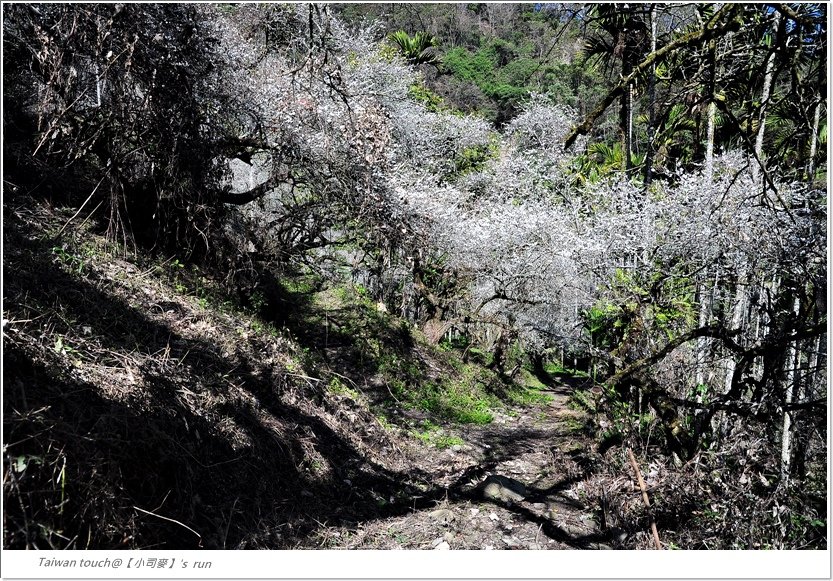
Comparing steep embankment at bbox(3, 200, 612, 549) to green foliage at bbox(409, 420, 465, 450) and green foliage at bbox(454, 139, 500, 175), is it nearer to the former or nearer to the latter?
green foliage at bbox(409, 420, 465, 450)

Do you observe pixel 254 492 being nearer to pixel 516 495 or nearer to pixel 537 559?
pixel 537 559

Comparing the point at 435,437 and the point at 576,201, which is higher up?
the point at 576,201

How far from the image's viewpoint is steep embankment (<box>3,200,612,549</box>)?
8.26 ft

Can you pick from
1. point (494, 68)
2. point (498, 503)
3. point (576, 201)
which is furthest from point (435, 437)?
point (494, 68)

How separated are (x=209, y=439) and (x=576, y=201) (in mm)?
10559

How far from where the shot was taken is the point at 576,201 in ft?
41.0

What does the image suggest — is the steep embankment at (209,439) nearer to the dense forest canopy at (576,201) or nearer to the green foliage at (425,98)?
the dense forest canopy at (576,201)

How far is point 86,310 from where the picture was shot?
161 inches

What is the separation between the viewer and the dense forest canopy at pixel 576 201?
3.24m

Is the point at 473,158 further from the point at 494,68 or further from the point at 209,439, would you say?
the point at 209,439

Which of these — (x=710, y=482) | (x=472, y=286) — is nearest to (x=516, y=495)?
(x=710, y=482)

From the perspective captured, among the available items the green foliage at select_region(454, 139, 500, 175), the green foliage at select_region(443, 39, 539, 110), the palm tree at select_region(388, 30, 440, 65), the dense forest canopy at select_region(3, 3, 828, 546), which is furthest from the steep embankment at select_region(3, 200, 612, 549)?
the green foliage at select_region(443, 39, 539, 110)

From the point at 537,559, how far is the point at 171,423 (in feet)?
7.28

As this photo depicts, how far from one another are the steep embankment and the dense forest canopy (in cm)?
83
